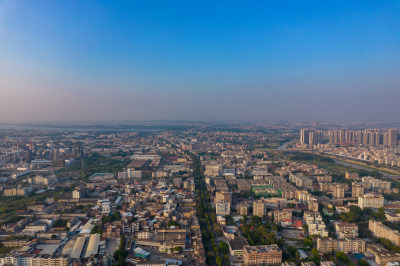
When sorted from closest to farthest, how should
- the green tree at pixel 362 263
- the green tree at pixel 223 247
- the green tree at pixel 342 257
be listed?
1. the green tree at pixel 362 263
2. the green tree at pixel 342 257
3. the green tree at pixel 223 247

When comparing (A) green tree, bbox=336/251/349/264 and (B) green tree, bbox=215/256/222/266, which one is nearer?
(B) green tree, bbox=215/256/222/266

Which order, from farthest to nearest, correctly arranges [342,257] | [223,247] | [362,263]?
[223,247] → [342,257] → [362,263]

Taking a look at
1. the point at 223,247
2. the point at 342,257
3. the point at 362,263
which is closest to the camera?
the point at 362,263

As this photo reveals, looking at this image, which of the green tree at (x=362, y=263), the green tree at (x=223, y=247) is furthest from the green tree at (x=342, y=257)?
the green tree at (x=223, y=247)

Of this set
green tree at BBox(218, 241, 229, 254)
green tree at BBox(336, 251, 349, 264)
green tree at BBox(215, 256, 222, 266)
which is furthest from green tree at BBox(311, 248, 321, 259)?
green tree at BBox(215, 256, 222, 266)

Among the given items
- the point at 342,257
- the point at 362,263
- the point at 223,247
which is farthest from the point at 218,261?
the point at 362,263

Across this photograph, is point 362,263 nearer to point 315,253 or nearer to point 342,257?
point 342,257

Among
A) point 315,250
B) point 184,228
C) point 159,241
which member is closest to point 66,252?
point 159,241

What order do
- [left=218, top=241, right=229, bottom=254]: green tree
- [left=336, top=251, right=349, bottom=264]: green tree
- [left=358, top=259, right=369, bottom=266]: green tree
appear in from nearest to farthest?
1. [left=358, top=259, right=369, bottom=266]: green tree
2. [left=336, top=251, right=349, bottom=264]: green tree
3. [left=218, top=241, right=229, bottom=254]: green tree

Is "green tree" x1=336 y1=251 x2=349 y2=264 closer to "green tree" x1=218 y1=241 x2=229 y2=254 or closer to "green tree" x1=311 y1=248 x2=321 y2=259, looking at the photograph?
"green tree" x1=311 y1=248 x2=321 y2=259

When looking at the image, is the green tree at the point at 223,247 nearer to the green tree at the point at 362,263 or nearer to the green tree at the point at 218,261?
the green tree at the point at 218,261

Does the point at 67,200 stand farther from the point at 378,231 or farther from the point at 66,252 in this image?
the point at 378,231
